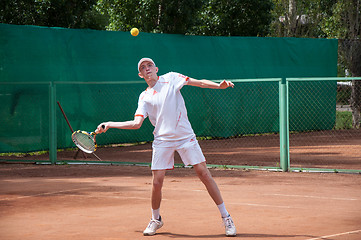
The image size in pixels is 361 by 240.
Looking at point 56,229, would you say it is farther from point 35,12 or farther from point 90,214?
point 35,12

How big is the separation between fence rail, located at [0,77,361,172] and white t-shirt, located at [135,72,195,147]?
4.78 m

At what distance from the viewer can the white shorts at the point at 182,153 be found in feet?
18.5

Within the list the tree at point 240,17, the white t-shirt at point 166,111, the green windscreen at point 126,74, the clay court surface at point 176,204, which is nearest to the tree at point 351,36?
the green windscreen at point 126,74

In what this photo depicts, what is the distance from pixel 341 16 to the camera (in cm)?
2072

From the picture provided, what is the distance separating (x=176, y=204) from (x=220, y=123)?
9.02 meters

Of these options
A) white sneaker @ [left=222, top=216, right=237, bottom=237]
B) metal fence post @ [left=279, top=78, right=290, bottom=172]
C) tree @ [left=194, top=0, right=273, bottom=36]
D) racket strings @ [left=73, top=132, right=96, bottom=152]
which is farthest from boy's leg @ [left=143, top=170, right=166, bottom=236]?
tree @ [left=194, top=0, right=273, bottom=36]

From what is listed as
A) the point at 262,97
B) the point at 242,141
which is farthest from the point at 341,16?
the point at 242,141

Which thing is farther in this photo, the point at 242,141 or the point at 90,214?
the point at 242,141

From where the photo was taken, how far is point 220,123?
53.5 feet

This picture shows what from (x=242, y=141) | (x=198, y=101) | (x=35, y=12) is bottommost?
(x=242, y=141)

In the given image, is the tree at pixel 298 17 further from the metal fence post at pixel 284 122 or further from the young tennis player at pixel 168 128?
the young tennis player at pixel 168 128

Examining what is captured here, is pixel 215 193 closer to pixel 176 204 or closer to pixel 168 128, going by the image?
pixel 168 128

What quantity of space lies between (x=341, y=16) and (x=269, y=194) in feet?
45.7

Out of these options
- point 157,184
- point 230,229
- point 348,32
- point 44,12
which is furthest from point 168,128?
point 348,32
